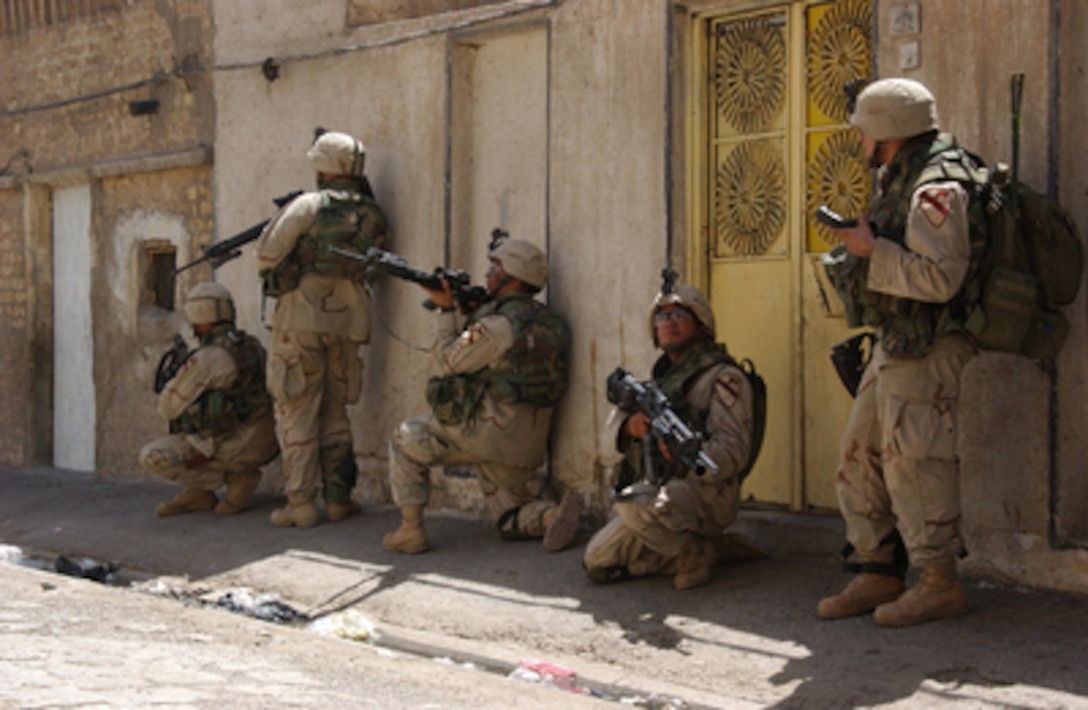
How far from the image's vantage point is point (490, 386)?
7.13 metres

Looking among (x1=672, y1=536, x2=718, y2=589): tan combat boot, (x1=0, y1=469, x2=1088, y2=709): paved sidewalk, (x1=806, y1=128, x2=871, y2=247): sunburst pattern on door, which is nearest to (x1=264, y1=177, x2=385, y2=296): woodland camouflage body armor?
(x1=0, y1=469, x2=1088, y2=709): paved sidewalk

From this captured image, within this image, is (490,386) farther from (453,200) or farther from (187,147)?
(187,147)

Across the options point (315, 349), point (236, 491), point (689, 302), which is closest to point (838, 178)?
point (689, 302)

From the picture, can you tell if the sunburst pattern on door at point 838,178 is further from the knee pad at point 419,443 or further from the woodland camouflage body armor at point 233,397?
the woodland camouflage body armor at point 233,397

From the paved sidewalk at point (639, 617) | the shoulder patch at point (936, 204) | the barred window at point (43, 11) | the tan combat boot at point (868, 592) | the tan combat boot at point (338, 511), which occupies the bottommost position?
the paved sidewalk at point (639, 617)

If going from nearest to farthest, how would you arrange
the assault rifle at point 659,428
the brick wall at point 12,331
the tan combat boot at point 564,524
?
the assault rifle at point 659,428 → the tan combat boot at point 564,524 → the brick wall at point 12,331

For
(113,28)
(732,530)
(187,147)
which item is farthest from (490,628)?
(113,28)

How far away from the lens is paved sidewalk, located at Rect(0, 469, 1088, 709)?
469cm

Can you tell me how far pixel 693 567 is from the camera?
234 inches

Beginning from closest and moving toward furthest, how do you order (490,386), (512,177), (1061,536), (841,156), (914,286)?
(914,286), (1061,536), (841,156), (490,386), (512,177)

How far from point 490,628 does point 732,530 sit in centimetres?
132

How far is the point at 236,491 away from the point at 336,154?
2276mm

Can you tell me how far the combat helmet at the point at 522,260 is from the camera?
7.14m

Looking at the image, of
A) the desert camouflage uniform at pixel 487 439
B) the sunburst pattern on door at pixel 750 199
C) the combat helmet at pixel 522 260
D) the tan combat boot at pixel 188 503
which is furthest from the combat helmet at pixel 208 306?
the sunburst pattern on door at pixel 750 199
